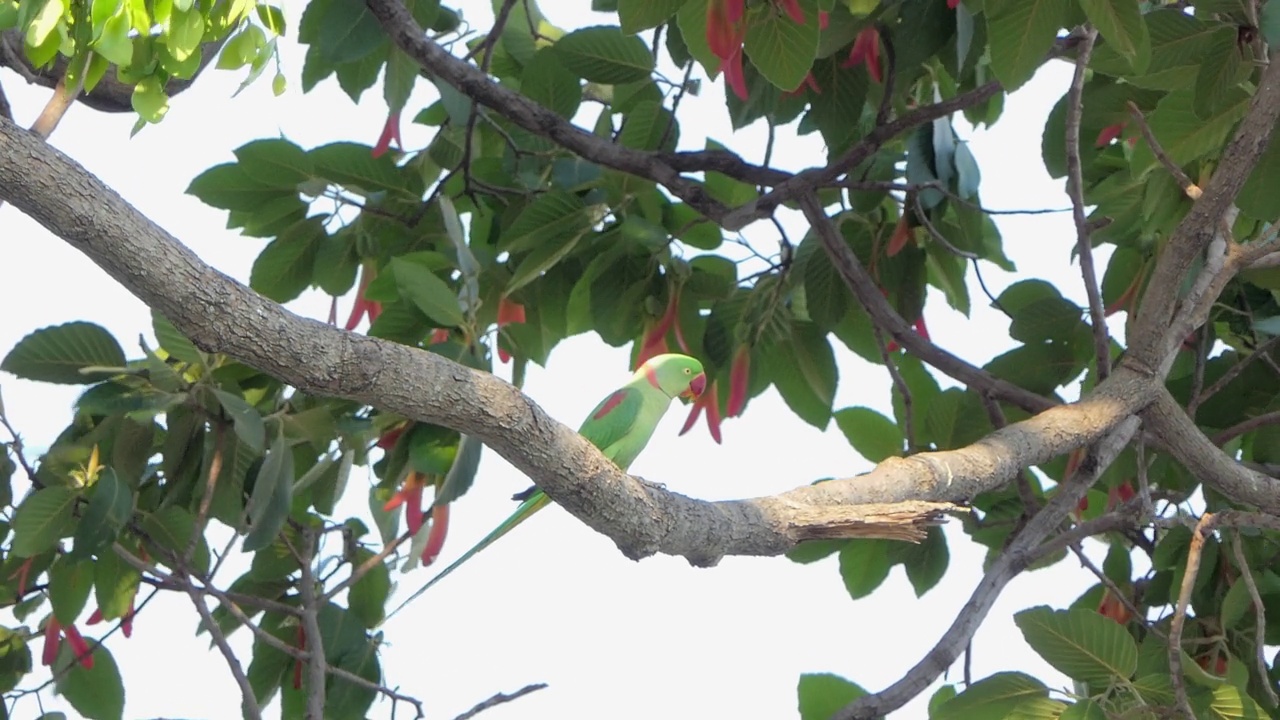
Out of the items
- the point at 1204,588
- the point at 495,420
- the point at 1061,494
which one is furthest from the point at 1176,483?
the point at 495,420

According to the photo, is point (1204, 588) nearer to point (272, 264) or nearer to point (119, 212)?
point (272, 264)

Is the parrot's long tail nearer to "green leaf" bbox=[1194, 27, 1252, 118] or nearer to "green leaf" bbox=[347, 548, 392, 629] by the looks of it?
"green leaf" bbox=[347, 548, 392, 629]

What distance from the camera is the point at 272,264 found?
2734 millimetres

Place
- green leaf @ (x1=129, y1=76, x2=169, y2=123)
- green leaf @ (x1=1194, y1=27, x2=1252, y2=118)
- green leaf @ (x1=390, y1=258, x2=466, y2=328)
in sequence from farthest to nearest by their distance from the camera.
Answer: green leaf @ (x1=390, y1=258, x2=466, y2=328) < green leaf @ (x1=1194, y1=27, x2=1252, y2=118) < green leaf @ (x1=129, y1=76, x2=169, y2=123)

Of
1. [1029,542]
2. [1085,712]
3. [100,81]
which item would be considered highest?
[100,81]

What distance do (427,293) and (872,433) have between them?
0.99m

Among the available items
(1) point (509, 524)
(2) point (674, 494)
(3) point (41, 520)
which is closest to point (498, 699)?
(1) point (509, 524)

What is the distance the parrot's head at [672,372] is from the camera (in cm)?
226

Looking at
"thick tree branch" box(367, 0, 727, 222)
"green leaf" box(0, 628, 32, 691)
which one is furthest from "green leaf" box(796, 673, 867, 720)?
"green leaf" box(0, 628, 32, 691)

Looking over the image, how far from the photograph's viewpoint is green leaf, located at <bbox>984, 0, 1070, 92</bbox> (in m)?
1.80

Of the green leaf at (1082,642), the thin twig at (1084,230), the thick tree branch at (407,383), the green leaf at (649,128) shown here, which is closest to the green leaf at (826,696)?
the green leaf at (1082,642)

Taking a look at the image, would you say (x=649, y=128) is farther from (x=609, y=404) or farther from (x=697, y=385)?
(x=609, y=404)

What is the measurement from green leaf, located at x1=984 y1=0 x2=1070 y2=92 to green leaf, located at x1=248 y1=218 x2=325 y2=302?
1.53 meters

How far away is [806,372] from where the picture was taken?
2672mm
